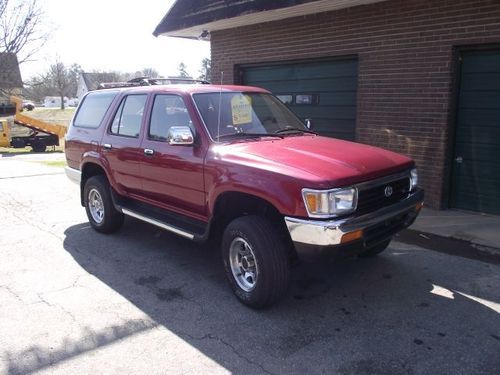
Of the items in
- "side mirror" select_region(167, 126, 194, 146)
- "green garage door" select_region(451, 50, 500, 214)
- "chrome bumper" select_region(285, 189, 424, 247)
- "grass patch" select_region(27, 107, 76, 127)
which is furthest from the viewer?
"grass patch" select_region(27, 107, 76, 127)

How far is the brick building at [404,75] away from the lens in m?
6.50

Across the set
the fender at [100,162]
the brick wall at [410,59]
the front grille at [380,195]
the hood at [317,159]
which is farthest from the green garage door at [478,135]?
the fender at [100,162]

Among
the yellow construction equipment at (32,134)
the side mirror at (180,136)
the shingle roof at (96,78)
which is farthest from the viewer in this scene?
the shingle roof at (96,78)

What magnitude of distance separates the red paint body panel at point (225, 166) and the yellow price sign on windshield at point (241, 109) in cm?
22

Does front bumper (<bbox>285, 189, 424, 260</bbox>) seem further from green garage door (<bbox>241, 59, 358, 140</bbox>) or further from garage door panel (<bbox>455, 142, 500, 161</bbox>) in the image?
green garage door (<bbox>241, 59, 358, 140</bbox>)

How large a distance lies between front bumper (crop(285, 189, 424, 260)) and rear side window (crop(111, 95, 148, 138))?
8.39ft

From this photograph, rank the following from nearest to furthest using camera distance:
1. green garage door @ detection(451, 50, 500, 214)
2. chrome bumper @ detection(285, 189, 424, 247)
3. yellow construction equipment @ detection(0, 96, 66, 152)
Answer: chrome bumper @ detection(285, 189, 424, 247)
green garage door @ detection(451, 50, 500, 214)
yellow construction equipment @ detection(0, 96, 66, 152)

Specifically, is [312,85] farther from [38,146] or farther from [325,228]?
[38,146]

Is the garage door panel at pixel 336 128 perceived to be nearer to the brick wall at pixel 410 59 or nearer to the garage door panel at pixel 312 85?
the brick wall at pixel 410 59

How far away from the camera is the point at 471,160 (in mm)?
Result: 6809

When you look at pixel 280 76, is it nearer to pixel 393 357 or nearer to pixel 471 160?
pixel 471 160

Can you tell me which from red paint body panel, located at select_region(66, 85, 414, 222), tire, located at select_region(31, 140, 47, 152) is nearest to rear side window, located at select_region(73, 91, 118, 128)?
red paint body panel, located at select_region(66, 85, 414, 222)

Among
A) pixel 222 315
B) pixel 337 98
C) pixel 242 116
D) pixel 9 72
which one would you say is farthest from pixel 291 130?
pixel 9 72

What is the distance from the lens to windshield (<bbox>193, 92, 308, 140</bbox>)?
4613 millimetres
